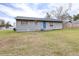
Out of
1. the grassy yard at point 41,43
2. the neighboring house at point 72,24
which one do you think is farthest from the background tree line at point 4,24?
the neighboring house at point 72,24

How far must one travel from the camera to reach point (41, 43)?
1.80m

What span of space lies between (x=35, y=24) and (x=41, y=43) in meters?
0.21

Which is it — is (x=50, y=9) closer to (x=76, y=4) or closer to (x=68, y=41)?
(x=76, y=4)

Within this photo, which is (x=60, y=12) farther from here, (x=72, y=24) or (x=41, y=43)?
(x=41, y=43)

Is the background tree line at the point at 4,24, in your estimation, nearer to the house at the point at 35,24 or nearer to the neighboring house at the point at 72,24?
the house at the point at 35,24

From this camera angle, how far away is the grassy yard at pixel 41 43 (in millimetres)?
1776

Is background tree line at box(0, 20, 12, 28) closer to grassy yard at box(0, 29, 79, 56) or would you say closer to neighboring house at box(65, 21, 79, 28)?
grassy yard at box(0, 29, 79, 56)

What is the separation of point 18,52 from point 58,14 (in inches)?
23.0

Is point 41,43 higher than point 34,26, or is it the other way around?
point 34,26

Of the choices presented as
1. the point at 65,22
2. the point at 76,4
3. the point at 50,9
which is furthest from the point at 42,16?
the point at 76,4

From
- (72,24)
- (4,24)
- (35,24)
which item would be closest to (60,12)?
(72,24)

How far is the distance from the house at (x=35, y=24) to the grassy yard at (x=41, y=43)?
50 mm

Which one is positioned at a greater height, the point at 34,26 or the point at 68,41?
the point at 34,26

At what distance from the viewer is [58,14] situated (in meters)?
1.81
